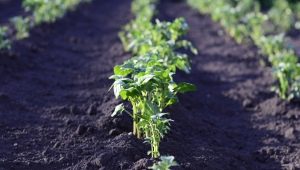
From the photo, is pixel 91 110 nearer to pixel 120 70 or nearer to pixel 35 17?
pixel 120 70

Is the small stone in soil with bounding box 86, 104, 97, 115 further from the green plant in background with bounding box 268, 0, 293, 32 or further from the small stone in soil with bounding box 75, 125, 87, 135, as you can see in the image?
the green plant in background with bounding box 268, 0, 293, 32

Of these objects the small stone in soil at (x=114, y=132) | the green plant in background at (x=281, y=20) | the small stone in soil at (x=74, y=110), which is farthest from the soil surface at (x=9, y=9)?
the small stone in soil at (x=114, y=132)

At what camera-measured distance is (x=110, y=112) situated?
18.8ft

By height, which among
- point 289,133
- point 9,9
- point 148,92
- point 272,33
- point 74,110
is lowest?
point 289,133

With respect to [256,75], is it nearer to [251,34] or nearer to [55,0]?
[251,34]

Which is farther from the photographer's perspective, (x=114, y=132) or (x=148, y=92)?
(x=114, y=132)

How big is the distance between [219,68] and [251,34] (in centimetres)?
201

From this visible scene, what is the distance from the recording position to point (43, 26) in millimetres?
11367

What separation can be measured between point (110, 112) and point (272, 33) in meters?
8.05

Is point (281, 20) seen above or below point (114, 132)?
above

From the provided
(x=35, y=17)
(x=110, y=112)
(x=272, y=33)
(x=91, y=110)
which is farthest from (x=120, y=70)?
(x=272, y=33)

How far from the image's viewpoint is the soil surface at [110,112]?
4828 millimetres

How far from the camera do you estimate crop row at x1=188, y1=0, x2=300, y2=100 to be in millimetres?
7250

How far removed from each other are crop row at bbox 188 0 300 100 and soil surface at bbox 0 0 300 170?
0.69 ft
